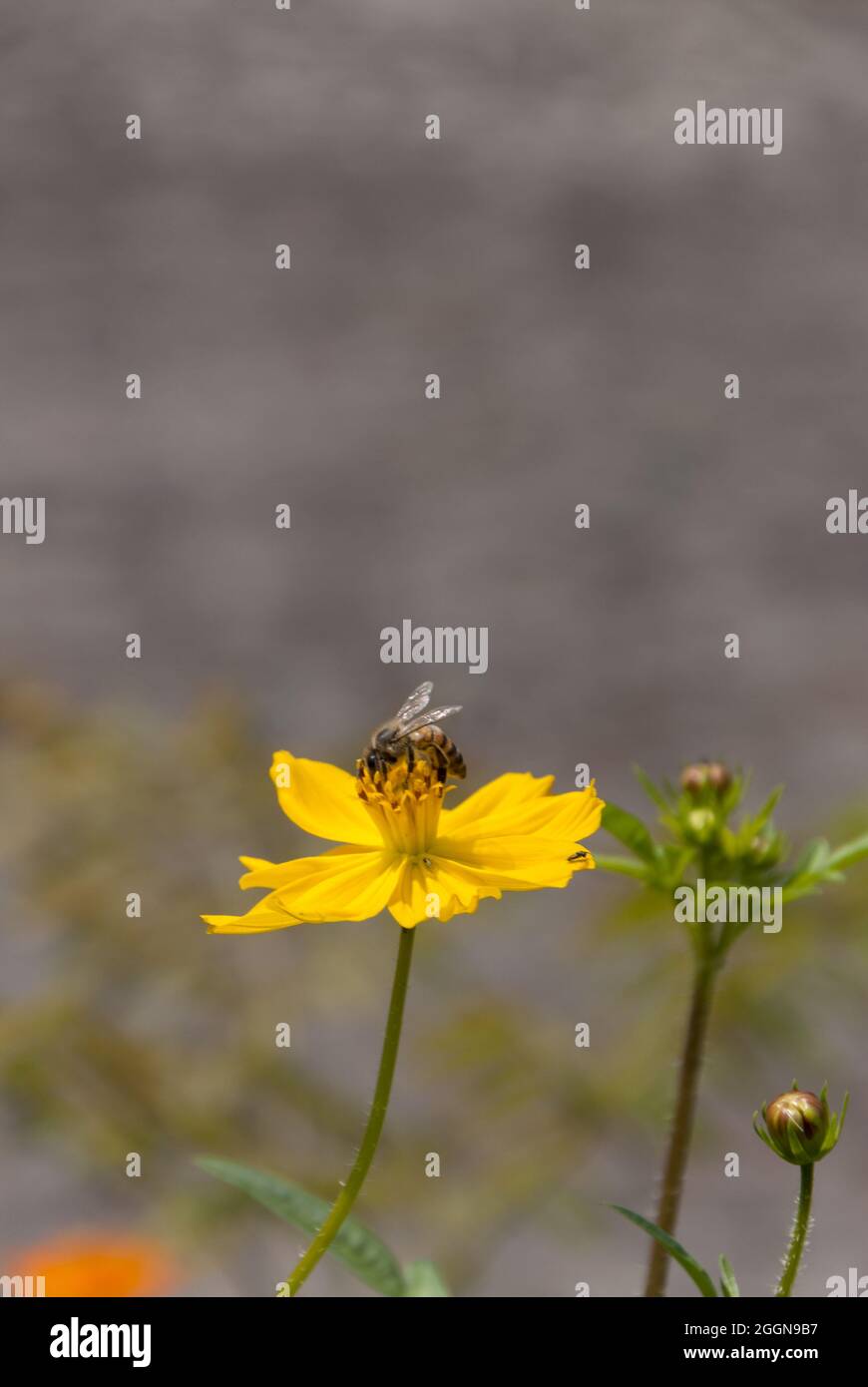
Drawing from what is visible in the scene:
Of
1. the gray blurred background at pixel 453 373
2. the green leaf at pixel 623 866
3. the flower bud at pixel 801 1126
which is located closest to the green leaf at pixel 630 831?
the green leaf at pixel 623 866

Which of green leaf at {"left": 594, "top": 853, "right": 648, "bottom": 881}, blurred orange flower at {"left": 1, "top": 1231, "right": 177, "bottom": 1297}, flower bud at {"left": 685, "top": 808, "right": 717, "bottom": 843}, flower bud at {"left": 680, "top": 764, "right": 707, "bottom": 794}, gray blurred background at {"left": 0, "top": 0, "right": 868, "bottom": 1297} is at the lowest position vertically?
blurred orange flower at {"left": 1, "top": 1231, "right": 177, "bottom": 1297}

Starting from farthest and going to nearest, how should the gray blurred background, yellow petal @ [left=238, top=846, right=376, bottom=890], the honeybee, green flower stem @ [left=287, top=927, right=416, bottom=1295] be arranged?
the gray blurred background, the honeybee, yellow petal @ [left=238, top=846, right=376, bottom=890], green flower stem @ [left=287, top=927, right=416, bottom=1295]

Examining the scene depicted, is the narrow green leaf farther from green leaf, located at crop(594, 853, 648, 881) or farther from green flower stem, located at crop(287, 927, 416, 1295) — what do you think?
green flower stem, located at crop(287, 927, 416, 1295)

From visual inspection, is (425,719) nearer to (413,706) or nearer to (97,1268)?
(413,706)

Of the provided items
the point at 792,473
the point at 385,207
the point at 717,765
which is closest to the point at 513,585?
the point at 792,473

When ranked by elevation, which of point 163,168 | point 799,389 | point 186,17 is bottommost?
point 799,389

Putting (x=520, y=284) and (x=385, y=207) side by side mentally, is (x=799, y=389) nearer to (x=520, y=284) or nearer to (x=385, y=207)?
(x=520, y=284)

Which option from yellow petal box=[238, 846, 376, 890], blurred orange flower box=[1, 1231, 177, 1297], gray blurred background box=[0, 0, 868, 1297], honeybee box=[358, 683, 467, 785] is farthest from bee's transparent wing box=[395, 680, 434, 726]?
gray blurred background box=[0, 0, 868, 1297]
